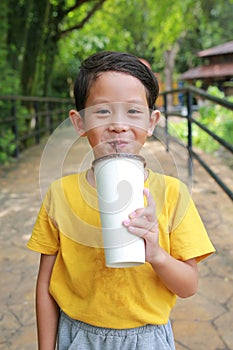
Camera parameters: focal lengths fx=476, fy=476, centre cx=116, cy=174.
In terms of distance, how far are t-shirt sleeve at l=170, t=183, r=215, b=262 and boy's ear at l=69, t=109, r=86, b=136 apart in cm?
27

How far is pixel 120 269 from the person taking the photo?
3.53ft

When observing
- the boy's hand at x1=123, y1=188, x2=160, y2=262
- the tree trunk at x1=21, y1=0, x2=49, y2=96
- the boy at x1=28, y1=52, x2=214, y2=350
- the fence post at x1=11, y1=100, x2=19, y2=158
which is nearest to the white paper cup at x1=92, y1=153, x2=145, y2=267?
the boy's hand at x1=123, y1=188, x2=160, y2=262

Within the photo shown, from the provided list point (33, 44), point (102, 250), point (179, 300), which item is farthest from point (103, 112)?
point (33, 44)

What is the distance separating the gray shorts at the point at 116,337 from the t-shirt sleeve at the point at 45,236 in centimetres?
18

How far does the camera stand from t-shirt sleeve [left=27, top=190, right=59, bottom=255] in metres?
1.13

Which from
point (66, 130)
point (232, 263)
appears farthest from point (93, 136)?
point (232, 263)

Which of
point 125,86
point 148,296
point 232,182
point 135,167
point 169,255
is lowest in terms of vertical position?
point 232,182

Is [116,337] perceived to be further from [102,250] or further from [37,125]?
[37,125]

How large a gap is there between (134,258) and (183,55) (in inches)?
1177

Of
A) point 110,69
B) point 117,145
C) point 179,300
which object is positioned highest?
point 110,69

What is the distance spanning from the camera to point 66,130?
3.40ft

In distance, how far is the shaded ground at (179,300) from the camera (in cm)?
117

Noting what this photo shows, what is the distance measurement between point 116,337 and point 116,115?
50 centimetres

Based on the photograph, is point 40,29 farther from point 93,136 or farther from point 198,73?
point 198,73
